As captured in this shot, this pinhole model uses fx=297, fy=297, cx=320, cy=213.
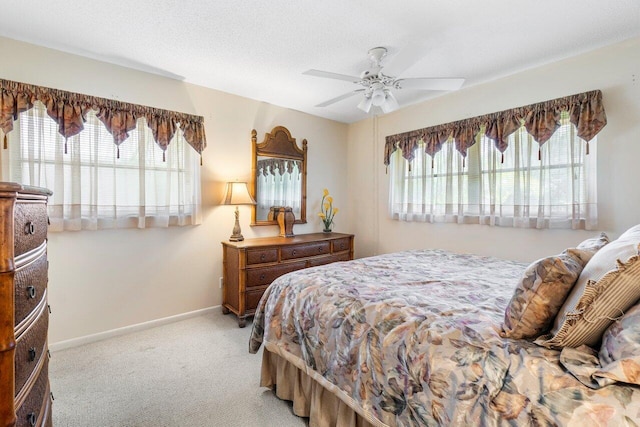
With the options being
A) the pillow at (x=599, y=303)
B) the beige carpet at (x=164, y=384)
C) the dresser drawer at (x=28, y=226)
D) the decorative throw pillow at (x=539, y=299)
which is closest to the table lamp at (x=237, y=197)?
the beige carpet at (x=164, y=384)

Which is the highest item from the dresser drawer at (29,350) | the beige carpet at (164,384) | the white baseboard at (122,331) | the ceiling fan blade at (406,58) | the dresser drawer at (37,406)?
the ceiling fan blade at (406,58)

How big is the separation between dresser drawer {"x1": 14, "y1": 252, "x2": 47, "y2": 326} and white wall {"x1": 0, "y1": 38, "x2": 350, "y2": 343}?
1.77 meters

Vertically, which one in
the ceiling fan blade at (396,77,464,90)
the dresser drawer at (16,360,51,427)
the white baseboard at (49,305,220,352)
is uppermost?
the ceiling fan blade at (396,77,464,90)

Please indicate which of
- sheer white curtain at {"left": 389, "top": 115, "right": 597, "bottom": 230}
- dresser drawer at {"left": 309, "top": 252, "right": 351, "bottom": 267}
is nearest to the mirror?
dresser drawer at {"left": 309, "top": 252, "right": 351, "bottom": 267}

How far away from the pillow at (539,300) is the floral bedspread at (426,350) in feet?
0.18

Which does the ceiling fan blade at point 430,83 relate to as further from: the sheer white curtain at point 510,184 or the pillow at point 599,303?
the pillow at point 599,303

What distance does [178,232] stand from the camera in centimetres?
317

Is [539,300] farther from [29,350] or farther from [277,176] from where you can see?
[277,176]

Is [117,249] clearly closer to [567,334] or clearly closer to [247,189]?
[247,189]

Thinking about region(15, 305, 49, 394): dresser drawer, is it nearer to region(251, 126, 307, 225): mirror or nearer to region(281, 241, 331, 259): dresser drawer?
region(281, 241, 331, 259): dresser drawer

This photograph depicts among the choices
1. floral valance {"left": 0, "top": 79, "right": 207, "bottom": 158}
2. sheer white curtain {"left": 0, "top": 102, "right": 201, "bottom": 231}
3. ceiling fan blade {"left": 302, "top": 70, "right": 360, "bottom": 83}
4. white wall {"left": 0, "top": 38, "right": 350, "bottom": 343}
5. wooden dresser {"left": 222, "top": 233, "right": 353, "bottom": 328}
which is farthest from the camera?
wooden dresser {"left": 222, "top": 233, "right": 353, "bottom": 328}

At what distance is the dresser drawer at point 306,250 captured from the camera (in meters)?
3.38

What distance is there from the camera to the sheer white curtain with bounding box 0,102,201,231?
239 cm

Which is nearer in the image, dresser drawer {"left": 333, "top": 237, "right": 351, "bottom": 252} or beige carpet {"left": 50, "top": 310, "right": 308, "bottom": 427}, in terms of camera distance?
beige carpet {"left": 50, "top": 310, "right": 308, "bottom": 427}
